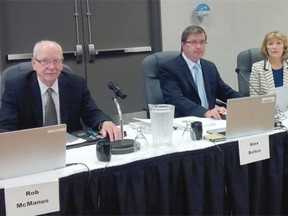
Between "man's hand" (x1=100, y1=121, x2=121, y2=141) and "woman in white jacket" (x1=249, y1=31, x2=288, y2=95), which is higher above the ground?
"woman in white jacket" (x1=249, y1=31, x2=288, y2=95)

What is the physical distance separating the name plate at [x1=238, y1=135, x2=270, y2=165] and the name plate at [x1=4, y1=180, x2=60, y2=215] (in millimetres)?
840

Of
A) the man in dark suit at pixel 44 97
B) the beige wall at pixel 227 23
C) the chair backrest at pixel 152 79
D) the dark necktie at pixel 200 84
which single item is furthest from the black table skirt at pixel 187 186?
the beige wall at pixel 227 23

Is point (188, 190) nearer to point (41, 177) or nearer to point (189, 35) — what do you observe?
point (41, 177)

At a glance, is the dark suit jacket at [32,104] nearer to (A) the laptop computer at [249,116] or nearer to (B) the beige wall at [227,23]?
(A) the laptop computer at [249,116]

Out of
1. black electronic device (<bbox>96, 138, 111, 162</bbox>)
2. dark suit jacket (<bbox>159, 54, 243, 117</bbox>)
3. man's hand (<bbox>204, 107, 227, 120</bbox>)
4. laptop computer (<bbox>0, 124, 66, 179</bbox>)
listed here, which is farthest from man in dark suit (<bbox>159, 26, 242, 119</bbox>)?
laptop computer (<bbox>0, 124, 66, 179</bbox>)

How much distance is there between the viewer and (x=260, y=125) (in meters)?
1.83

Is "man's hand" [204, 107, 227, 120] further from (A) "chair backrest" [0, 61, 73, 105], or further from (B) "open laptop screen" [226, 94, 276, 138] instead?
(A) "chair backrest" [0, 61, 73, 105]

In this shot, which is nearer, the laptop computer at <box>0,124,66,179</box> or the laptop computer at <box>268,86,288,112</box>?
the laptop computer at <box>0,124,66,179</box>

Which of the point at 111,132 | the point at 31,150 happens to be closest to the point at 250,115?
the point at 111,132

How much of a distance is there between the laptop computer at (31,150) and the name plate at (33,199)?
8 cm

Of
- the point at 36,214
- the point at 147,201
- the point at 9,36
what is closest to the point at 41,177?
the point at 36,214

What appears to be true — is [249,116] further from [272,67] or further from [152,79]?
[272,67]

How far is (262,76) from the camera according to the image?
9.84 feet

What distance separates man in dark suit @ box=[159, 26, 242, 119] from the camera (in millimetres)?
2697
